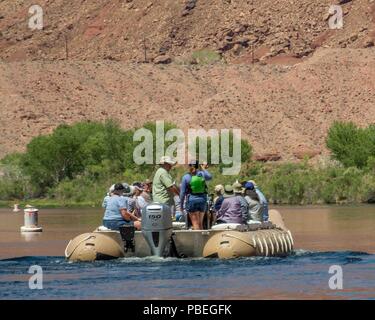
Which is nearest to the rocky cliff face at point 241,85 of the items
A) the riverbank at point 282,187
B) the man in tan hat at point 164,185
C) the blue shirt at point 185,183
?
the riverbank at point 282,187

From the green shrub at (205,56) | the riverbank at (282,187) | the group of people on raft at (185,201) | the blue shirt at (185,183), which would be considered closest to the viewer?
the group of people on raft at (185,201)

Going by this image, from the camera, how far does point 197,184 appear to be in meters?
34.5

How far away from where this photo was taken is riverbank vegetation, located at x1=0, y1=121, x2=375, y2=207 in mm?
105750

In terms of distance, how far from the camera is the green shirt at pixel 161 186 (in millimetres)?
34312

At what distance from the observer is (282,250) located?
3612cm

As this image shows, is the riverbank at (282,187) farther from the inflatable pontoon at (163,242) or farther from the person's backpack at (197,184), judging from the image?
the inflatable pontoon at (163,242)

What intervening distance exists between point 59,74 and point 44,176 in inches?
1820

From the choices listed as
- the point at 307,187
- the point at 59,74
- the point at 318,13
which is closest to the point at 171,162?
the point at 307,187

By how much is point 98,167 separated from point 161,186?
79.6 metres

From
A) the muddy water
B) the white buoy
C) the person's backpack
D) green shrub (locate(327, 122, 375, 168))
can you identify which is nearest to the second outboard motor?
the muddy water

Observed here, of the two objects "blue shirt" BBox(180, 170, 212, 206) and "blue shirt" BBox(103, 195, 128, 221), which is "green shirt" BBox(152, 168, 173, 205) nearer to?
"blue shirt" BBox(180, 170, 212, 206)

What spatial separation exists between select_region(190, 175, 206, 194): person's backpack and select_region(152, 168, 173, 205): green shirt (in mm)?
528

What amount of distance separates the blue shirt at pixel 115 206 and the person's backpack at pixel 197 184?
64.2 inches
